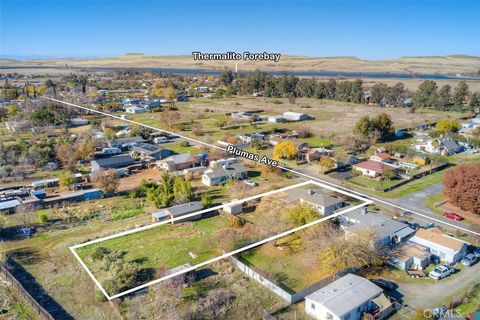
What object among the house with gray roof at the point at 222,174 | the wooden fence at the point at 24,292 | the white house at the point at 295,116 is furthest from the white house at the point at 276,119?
the wooden fence at the point at 24,292

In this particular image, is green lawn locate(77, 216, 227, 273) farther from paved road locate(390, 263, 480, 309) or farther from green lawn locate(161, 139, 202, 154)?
green lawn locate(161, 139, 202, 154)

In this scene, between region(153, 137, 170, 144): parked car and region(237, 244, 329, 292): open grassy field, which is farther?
region(153, 137, 170, 144): parked car

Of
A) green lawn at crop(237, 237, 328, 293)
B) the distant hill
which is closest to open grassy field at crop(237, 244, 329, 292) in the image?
green lawn at crop(237, 237, 328, 293)

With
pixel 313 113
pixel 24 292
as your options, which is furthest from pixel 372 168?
pixel 313 113

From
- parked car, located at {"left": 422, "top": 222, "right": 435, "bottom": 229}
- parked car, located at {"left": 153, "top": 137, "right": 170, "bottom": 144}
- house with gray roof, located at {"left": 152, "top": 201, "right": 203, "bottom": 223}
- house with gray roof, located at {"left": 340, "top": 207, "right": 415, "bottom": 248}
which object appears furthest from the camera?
parked car, located at {"left": 153, "top": 137, "right": 170, "bottom": 144}

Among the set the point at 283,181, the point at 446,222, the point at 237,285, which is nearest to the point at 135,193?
the point at 283,181

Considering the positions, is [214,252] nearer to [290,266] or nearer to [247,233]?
[247,233]

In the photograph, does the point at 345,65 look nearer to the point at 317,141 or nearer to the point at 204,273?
the point at 317,141

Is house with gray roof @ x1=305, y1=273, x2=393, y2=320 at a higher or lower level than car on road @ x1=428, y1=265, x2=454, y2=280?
higher
